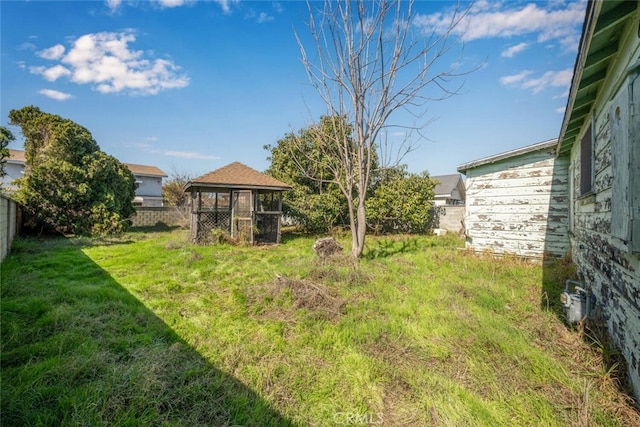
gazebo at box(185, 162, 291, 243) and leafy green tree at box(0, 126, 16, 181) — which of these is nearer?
leafy green tree at box(0, 126, 16, 181)

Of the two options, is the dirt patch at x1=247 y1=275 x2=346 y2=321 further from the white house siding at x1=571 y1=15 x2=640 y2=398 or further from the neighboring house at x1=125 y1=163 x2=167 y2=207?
→ the neighboring house at x1=125 y1=163 x2=167 y2=207

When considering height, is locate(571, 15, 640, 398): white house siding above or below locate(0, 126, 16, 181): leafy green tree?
below

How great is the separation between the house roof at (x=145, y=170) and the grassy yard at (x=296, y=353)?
21.9 metres

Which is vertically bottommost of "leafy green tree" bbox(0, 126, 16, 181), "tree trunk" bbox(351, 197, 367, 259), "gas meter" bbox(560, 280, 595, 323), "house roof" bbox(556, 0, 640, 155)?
"gas meter" bbox(560, 280, 595, 323)

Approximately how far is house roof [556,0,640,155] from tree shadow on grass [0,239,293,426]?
144 inches

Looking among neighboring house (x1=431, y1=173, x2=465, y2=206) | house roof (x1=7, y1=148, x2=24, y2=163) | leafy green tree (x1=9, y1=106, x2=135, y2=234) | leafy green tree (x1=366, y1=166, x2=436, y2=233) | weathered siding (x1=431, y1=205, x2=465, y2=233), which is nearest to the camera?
leafy green tree (x1=9, y1=106, x2=135, y2=234)

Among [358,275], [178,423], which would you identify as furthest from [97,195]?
[178,423]

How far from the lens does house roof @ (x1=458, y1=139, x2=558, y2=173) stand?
6.41 m

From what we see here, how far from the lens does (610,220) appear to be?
8.19 feet

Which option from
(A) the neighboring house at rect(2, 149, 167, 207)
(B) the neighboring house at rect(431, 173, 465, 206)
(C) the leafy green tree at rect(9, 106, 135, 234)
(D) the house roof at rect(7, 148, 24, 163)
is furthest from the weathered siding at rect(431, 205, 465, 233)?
(D) the house roof at rect(7, 148, 24, 163)

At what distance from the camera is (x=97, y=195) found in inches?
456

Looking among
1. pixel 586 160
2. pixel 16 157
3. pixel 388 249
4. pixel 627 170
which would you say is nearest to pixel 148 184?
pixel 16 157

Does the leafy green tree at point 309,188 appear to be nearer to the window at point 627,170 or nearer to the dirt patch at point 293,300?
the dirt patch at point 293,300

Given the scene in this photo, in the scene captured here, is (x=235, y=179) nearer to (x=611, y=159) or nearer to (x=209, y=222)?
(x=209, y=222)
